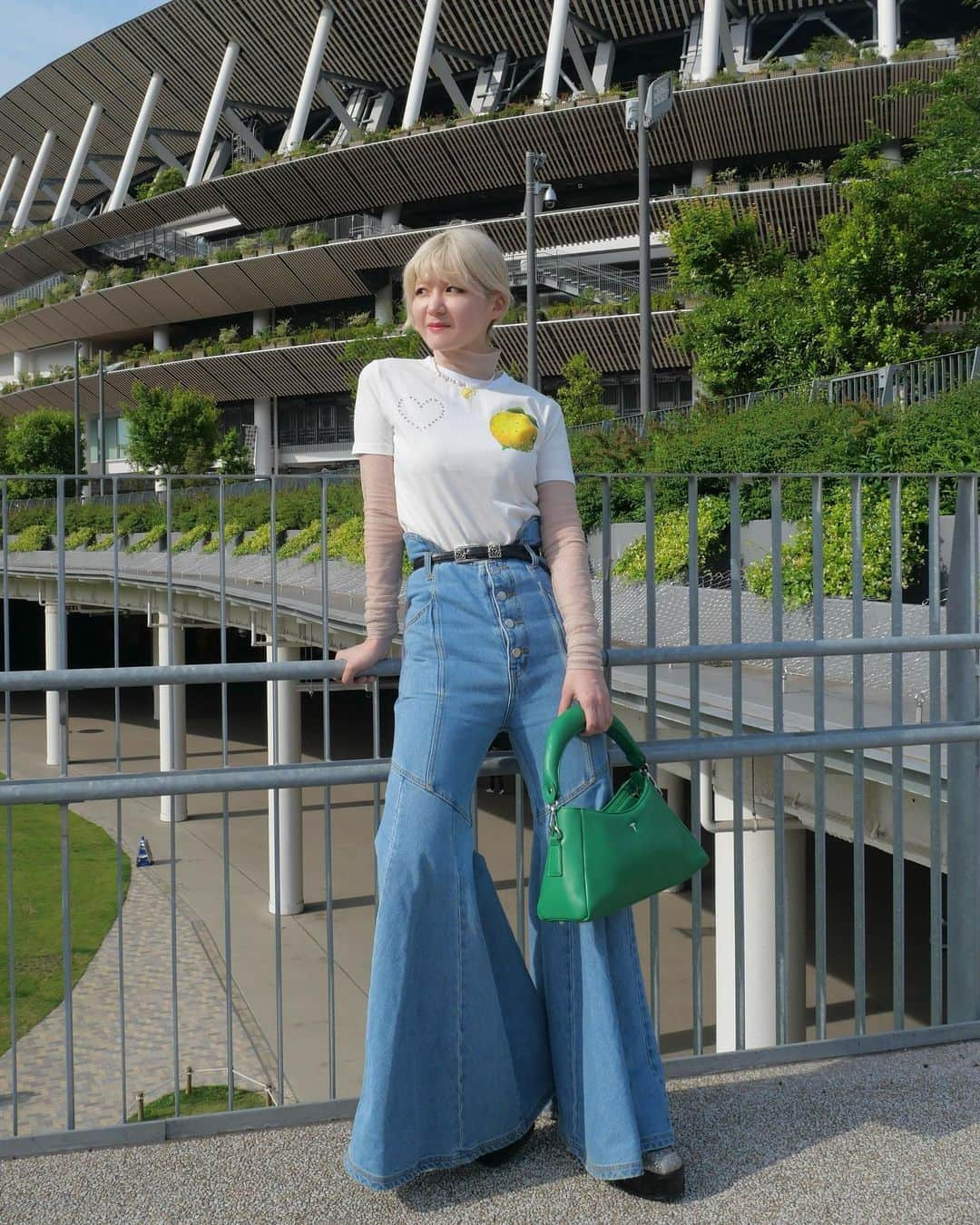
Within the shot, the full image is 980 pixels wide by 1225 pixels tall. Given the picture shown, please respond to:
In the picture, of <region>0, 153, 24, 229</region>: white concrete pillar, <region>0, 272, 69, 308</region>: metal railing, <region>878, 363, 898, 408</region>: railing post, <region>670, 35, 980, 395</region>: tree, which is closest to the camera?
<region>878, 363, 898, 408</region>: railing post

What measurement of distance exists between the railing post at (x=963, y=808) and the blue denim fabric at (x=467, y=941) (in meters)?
1.41

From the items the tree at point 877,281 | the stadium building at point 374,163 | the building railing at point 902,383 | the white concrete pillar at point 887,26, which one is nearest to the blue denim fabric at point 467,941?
the building railing at point 902,383

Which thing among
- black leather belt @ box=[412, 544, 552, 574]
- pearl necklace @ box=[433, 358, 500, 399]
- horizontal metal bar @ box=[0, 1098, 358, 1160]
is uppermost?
pearl necklace @ box=[433, 358, 500, 399]

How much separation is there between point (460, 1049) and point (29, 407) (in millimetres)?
63375

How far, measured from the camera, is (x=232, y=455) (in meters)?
46.6

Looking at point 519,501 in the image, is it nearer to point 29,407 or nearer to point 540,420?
point 540,420

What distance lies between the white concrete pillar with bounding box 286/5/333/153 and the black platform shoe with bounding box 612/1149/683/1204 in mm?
47317

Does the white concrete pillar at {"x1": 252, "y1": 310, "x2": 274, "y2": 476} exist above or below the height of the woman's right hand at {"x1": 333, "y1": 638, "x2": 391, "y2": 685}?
above

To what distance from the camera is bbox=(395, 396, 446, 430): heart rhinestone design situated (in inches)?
108

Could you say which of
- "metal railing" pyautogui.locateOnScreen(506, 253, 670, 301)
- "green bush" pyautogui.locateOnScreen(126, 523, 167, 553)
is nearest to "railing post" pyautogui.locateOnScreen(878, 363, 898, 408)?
"green bush" pyautogui.locateOnScreen(126, 523, 167, 553)

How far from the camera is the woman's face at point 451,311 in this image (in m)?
2.78

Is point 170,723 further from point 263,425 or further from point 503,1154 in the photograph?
point 263,425

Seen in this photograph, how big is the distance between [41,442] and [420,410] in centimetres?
5261

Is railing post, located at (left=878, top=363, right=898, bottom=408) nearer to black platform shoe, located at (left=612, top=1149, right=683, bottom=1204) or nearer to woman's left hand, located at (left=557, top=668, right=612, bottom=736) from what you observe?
woman's left hand, located at (left=557, top=668, right=612, bottom=736)
